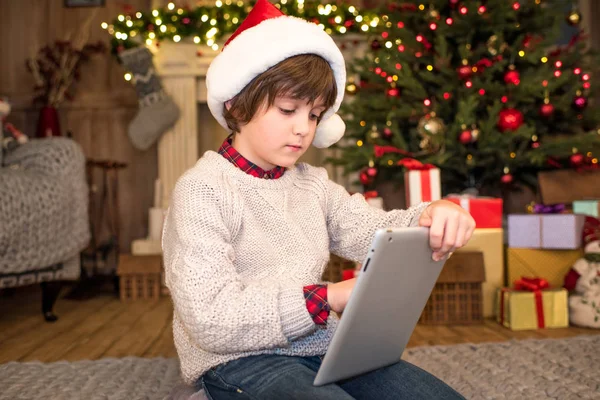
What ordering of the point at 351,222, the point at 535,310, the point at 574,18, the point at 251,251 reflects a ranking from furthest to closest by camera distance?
the point at 574,18
the point at 535,310
the point at 351,222
the point at 251,251

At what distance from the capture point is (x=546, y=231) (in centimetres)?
240

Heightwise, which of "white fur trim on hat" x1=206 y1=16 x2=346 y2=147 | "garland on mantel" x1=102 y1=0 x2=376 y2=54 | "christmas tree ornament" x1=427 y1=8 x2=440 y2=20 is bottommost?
"white fur trim on hat" x1=206 y1=16 x2=346 y2=147

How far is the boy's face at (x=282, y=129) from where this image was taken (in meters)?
1.07

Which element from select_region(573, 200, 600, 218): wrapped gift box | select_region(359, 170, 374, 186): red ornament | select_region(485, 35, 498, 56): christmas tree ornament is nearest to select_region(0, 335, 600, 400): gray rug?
select_region(573, 200, 600, 218): wrapped gift box

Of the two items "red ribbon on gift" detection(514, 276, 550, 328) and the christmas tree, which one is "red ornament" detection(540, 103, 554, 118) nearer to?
the christmas tree

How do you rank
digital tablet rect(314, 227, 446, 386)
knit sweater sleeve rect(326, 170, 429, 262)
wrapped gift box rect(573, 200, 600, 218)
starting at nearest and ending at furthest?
digital tablet rect(314, 227, 446, 386)
knit sweater sleeve rect(326, 170, 429, 262)
wrapped gift box rect(573, 200, 600, 218)

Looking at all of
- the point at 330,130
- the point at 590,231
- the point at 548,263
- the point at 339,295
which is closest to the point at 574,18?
the point at 590,231

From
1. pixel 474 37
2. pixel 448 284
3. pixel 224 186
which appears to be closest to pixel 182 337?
pixel 224 186

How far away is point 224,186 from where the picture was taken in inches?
41.9

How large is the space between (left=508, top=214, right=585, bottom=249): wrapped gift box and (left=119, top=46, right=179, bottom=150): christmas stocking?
192 cm

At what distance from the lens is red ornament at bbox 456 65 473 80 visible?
108 inches

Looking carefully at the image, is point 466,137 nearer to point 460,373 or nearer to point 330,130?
point 460,373

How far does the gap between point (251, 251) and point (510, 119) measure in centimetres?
197

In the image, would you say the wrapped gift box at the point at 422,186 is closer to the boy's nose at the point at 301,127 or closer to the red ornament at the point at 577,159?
the red ornament at the point at 577,159
